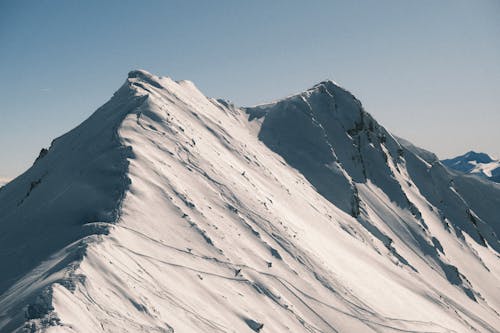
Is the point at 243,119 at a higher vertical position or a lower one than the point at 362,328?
higher

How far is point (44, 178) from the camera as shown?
34.3m

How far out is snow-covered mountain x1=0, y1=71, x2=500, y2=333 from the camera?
59.6ft

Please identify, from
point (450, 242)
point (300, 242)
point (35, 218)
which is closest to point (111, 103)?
point (35, 218)

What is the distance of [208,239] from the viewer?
2606 centimetres

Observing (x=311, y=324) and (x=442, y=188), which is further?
(x=442, y=188)

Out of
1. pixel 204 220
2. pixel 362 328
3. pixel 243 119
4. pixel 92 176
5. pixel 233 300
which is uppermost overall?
pixel 243 119

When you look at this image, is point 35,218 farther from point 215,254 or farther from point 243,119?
point 243,119

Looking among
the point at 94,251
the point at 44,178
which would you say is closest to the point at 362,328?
the point at 94,251

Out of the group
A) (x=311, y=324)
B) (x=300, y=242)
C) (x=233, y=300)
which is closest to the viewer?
(x=233, y=300)

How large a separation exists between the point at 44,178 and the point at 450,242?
64.3 metres

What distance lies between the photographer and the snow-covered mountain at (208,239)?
1817 cm

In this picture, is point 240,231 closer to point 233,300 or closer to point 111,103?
point 233,300

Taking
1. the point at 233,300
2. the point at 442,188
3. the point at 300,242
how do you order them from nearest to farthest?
the point at 233,300 < the point at 300,242 < the point at 442,188

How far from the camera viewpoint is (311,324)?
25.2 m
